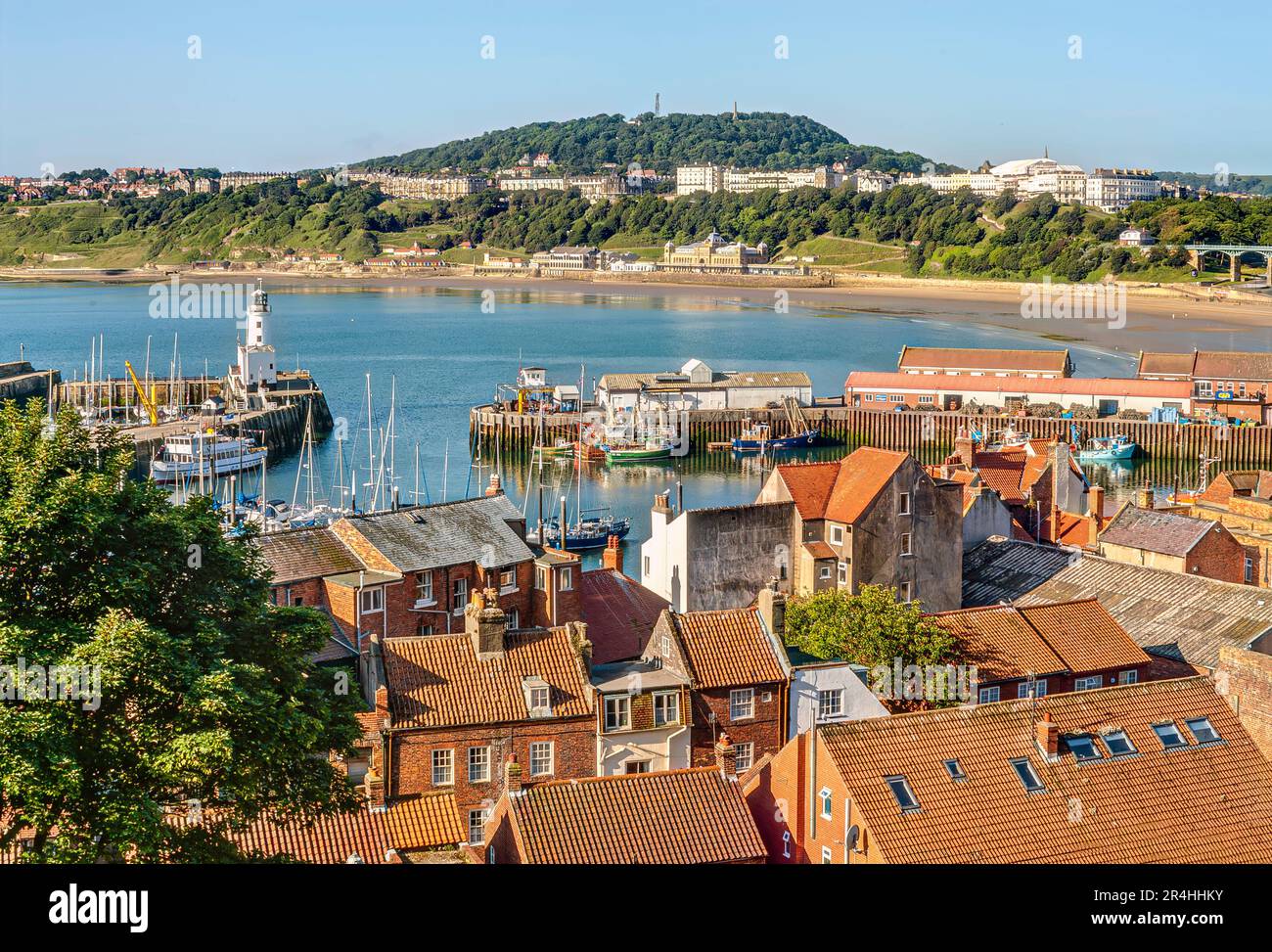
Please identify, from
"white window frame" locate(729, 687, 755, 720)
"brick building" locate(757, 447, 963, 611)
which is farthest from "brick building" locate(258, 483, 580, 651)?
"white window frame" locate(729, 687, 755, 720)

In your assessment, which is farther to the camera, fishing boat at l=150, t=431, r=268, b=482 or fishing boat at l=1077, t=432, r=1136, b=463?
fishing boat at l=1077, t=432, r=1136, b=463

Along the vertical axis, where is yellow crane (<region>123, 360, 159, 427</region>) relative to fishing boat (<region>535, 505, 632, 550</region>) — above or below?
above

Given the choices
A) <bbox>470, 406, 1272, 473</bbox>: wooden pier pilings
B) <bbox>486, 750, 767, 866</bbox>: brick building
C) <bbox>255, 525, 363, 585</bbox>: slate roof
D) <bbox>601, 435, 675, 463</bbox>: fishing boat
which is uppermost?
<bbox>255, 525, 363, 585</bbox>: slate roof

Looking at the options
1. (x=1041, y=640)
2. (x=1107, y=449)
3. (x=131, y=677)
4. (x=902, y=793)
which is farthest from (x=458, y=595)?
(x=1107, y=449)

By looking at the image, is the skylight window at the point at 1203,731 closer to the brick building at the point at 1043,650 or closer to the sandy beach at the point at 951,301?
the brick building at the point at 1043,650

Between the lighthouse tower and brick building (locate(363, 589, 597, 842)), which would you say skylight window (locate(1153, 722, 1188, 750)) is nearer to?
brick building (locate(363, 589, 597, 842))

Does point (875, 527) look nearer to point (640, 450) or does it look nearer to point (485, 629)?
point (485, 629)

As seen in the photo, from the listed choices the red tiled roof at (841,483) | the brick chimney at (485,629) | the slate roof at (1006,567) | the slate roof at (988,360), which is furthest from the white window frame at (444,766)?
the slate roof at (988,360)
